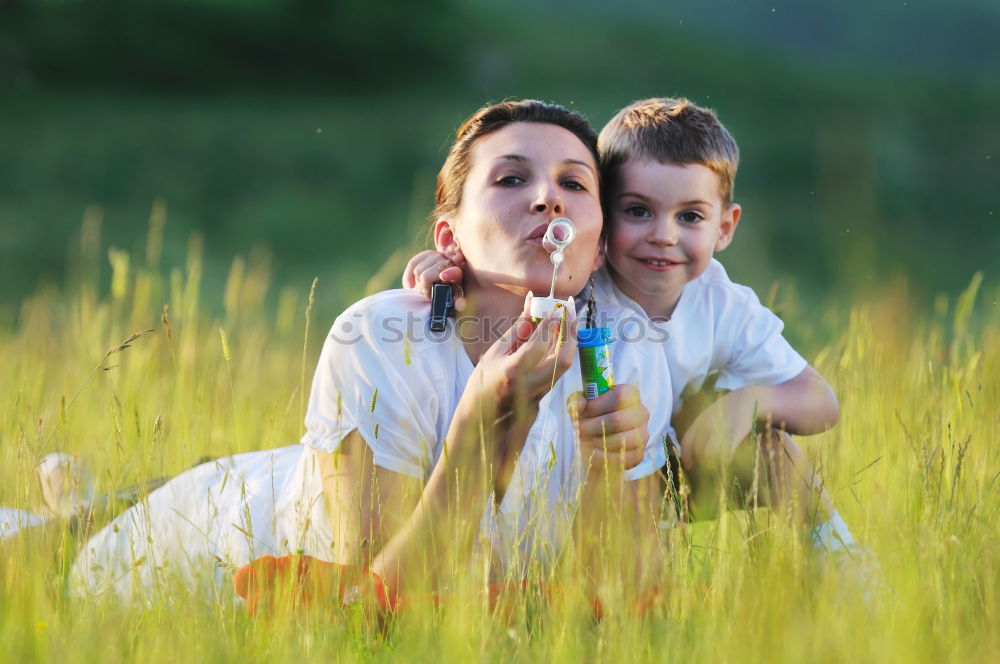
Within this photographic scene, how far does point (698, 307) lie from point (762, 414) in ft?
1.29

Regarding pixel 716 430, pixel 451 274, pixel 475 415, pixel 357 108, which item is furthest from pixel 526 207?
pixel 357 108

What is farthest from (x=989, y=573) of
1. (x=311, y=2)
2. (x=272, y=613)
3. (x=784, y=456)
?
(x=311, y=2)

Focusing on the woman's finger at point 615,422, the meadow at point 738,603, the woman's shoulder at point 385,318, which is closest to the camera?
the meadow at point 738,603

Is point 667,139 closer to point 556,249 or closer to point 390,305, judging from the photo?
point 556,249

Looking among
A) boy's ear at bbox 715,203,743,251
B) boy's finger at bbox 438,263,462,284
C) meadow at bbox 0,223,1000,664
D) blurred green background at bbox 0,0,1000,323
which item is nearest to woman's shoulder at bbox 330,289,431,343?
boy's finger at bbox 438,263,462,284

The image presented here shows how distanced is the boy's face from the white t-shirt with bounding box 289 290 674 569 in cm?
25

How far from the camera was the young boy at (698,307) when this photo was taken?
10.7 ft

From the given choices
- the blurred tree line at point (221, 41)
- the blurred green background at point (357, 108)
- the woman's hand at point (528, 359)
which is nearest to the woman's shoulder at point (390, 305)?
the woman's hand at point (528, 359)

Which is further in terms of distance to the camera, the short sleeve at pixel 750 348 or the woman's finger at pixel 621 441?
the short sleeve at pixel 750 348

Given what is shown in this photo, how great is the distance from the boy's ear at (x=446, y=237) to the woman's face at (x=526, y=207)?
1 centimetres

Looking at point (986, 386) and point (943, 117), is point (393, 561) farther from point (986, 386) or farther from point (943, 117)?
point (943, 117)

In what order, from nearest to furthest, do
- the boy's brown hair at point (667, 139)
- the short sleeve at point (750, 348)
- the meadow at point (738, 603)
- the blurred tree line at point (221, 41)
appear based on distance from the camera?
the meadow at point (738, 603)
the boy's brown hair at point (667, 139)
the short sleeve at point (750, 348)
the blurred tree line at point (221, 41)

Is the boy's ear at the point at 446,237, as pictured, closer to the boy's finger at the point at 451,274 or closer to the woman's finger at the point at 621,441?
the boy's finger at the point at 451,274

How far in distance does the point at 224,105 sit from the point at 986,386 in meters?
35.6
